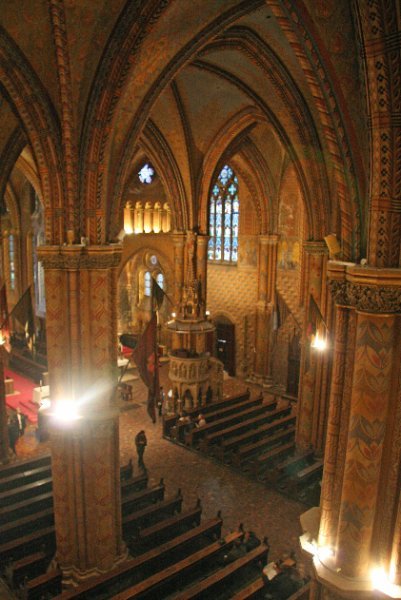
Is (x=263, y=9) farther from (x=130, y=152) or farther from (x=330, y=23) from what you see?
(x=330, y=23)

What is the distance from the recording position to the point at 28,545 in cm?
1138

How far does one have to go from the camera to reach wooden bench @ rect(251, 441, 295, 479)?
15.8 metres

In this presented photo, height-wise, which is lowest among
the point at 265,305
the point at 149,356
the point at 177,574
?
the point at 177,574

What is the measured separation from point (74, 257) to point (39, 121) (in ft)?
8.13

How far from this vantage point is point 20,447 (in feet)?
58.0

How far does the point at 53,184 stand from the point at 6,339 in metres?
6.06

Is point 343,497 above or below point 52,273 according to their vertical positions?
below

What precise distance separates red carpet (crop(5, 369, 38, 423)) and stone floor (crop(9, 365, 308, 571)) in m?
1.80

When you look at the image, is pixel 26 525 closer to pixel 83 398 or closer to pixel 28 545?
pixel 28 545

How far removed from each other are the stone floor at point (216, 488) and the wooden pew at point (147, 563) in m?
1.32

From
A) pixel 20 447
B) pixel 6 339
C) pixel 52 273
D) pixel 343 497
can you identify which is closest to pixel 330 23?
pixel 343 497

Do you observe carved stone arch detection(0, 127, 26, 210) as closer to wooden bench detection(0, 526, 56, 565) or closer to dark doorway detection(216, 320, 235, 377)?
wooden bench detection(0, 526, 56, 565)

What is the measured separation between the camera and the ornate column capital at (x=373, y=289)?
5.88 m

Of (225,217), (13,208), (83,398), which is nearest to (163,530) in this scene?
(83,398)
